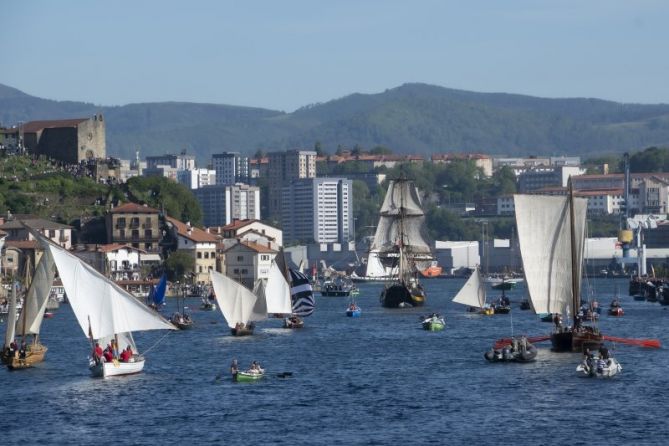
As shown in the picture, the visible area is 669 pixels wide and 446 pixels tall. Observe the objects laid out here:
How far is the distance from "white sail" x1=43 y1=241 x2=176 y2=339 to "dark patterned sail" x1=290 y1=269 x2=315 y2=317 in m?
45.7

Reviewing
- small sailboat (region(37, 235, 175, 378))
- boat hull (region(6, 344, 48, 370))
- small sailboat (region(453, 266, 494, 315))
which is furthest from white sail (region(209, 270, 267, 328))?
small sailboat (region(453, 266, 494, 315))

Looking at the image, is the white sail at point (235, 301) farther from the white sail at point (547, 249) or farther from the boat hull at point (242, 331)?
the white sail at point (547, 249)

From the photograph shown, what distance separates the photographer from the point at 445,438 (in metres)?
67.6

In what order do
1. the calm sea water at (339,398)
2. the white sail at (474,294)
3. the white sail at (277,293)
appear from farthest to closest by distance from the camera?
the white sail at (474,294), the white sail at (277,293), the calm sea water at (339,398)

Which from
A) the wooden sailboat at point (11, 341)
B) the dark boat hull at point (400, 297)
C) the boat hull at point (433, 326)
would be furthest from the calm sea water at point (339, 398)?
the dark boat hull at point (400, 297)

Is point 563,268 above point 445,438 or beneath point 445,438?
above

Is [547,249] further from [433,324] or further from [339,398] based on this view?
[433,324]

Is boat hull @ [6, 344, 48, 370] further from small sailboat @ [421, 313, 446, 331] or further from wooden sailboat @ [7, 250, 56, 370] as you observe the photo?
small sailboat @ [421, 313, 446, 331]

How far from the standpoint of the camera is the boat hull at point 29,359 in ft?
306

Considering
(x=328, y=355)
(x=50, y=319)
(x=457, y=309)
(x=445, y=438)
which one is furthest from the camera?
(x=457, y=309)

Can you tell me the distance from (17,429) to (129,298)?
636 inches

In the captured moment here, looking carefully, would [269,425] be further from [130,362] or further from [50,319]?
[50,319]

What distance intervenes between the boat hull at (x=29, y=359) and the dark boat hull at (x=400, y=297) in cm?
8486

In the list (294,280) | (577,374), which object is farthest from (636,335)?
(577,374)
